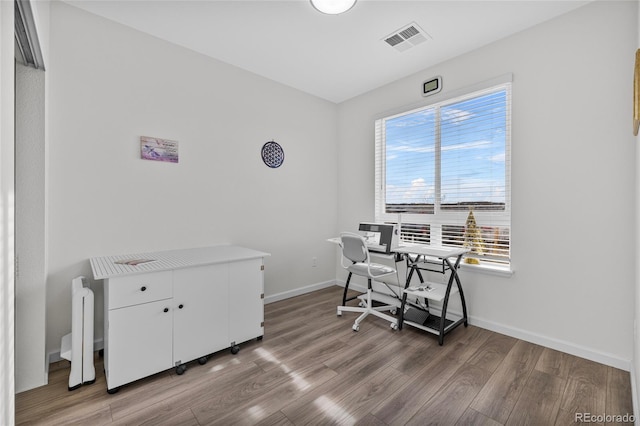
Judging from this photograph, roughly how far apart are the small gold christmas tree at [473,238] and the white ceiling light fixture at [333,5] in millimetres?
2137

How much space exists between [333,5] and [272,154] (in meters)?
1.70

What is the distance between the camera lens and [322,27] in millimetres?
2414

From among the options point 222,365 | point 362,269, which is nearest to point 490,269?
point 362,269

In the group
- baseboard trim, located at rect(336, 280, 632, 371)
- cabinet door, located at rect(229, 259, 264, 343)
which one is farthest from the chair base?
cabinet door, located at rect(229, 259, 264, 343)

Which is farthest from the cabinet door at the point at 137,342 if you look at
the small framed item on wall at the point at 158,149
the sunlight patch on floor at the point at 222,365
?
the small framed item on wall at the point at 158,149

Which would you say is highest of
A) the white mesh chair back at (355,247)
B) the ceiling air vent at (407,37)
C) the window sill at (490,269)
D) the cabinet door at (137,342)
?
the ceiling air vent at (407,37)

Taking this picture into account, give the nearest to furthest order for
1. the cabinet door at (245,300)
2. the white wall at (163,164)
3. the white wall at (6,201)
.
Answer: the white wall at (6,201), the white wall at (163,164), the cabinet door at (245,300)

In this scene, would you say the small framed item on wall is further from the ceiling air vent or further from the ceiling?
the ceiling air vent

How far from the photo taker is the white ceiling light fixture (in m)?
2.08

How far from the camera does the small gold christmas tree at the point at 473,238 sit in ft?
9.05

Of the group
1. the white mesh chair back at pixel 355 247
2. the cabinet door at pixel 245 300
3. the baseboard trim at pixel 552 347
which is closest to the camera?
the baseboard trim at pixel 552 347

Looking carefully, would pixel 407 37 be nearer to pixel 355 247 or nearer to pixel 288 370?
pixel 355 247

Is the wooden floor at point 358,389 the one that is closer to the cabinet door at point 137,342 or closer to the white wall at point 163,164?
the cabinet door at point 137,342

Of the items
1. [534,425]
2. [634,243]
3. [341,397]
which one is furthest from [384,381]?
[634,243]
